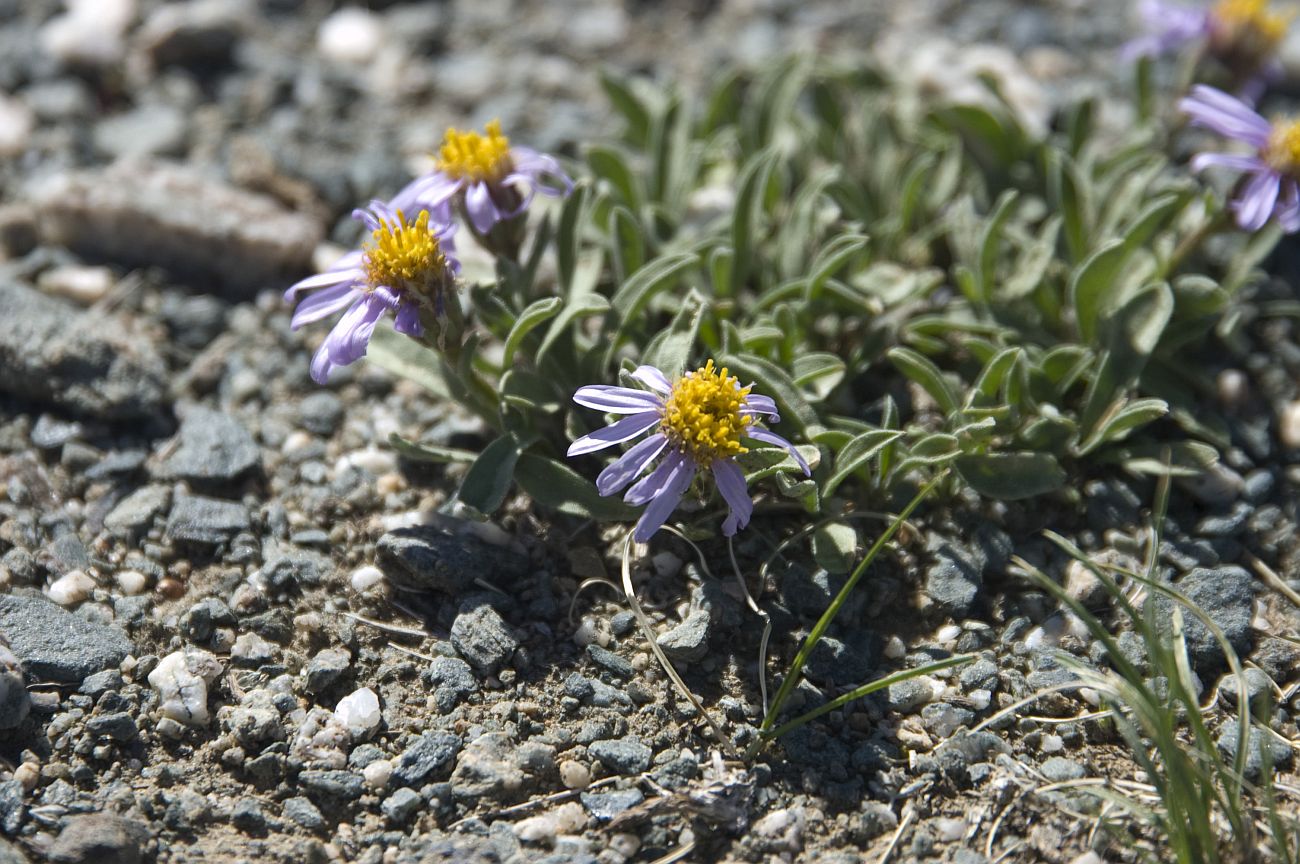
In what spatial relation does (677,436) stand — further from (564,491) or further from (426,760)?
(426,760)

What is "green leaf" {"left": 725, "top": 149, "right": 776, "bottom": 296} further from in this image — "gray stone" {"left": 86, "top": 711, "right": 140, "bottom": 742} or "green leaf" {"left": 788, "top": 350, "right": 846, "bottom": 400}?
"gray stone" {"left": 86, "top": 711, "right": 140, "bottom": 742}

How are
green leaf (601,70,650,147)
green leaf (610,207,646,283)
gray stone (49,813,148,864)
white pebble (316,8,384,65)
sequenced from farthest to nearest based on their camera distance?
white pebble (316,8,384,65), green leaf (601,70,650,147), green leaf (610,207,646,283), gray stone (49,813,148,864)

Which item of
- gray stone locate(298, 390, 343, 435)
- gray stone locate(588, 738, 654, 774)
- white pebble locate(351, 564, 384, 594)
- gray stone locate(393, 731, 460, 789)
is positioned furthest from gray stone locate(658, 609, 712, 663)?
gray stone locate(298, 390, 343, 435)

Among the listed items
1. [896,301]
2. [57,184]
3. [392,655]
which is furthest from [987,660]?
[57,184]

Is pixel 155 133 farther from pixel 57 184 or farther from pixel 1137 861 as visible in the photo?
pixel 1137 861

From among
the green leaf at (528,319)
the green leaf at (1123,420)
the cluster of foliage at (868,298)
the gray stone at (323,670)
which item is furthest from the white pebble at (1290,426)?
the gray stone at (323,670)

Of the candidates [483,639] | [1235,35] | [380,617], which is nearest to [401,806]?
[483,639]
